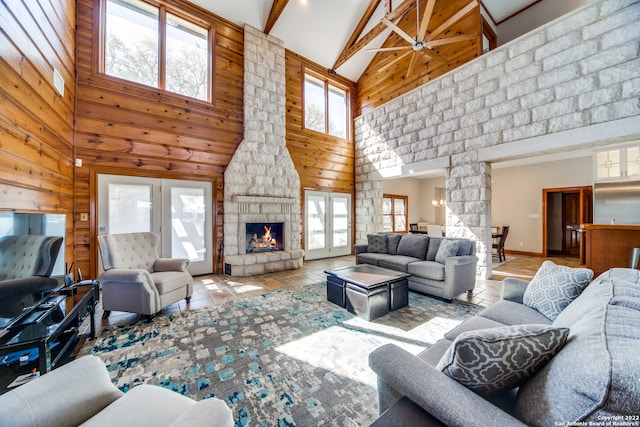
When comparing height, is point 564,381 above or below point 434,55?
below

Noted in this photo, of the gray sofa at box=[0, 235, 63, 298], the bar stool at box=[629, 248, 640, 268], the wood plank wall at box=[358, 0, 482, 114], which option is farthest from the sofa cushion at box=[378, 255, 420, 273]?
the wood plank wall at box=[358, 0, 482, 114]

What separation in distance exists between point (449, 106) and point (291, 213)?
4.09 m

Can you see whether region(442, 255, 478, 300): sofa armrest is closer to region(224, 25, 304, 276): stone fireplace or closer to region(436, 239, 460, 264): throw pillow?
region(436, 239, 460, 264): throw pillow

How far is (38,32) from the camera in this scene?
242 centimetres

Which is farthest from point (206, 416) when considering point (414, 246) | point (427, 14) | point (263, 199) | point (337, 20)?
point (337, 20)

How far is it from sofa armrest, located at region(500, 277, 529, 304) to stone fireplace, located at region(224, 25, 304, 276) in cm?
390

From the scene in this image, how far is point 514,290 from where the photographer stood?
2.20 m

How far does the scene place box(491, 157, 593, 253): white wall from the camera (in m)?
6.44

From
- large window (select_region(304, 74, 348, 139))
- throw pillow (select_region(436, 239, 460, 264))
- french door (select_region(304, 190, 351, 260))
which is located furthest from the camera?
large window (select_region(304, 74, 348, 139))

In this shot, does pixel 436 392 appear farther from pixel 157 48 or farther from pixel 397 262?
pixel 157 48

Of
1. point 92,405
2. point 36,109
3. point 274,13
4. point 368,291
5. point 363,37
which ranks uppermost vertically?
point 363,37

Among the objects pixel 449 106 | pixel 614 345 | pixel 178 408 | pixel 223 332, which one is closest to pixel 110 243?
pixel 223 332

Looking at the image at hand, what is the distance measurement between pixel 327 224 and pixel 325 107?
10.9 ft

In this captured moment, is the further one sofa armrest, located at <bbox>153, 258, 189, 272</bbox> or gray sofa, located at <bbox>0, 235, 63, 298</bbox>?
sofa armrest, located at <bbox>153, 258, 189, 272</bbox>
